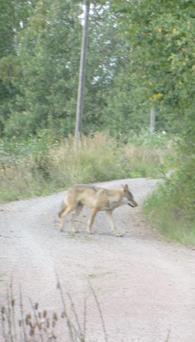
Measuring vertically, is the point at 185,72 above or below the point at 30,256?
above

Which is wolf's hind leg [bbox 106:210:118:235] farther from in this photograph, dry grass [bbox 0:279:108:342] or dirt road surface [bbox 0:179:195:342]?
dry grass [bbox 0:279:108:342]

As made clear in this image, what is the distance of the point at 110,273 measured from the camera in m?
10.9

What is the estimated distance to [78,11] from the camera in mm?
42875

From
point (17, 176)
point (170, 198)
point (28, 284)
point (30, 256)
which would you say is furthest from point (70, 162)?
point (28, 284)

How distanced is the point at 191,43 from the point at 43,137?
1336 centimetres

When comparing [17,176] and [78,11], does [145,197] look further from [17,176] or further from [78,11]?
[78,11]

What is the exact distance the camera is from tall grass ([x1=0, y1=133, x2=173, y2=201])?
22.9 meters

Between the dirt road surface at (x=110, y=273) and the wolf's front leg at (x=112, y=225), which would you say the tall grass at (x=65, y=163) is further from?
the wolf's front leg at (x=112, y=225)

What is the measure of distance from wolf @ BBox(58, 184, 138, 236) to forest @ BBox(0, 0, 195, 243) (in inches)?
44.3

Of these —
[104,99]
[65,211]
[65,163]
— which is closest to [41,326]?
[65,211]

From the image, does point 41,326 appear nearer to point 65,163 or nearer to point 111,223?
point 111,223

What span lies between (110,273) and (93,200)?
415 centimetres

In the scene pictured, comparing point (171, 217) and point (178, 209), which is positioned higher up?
point (178, 209)

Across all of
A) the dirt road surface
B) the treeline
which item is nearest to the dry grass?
the dirt road surface
